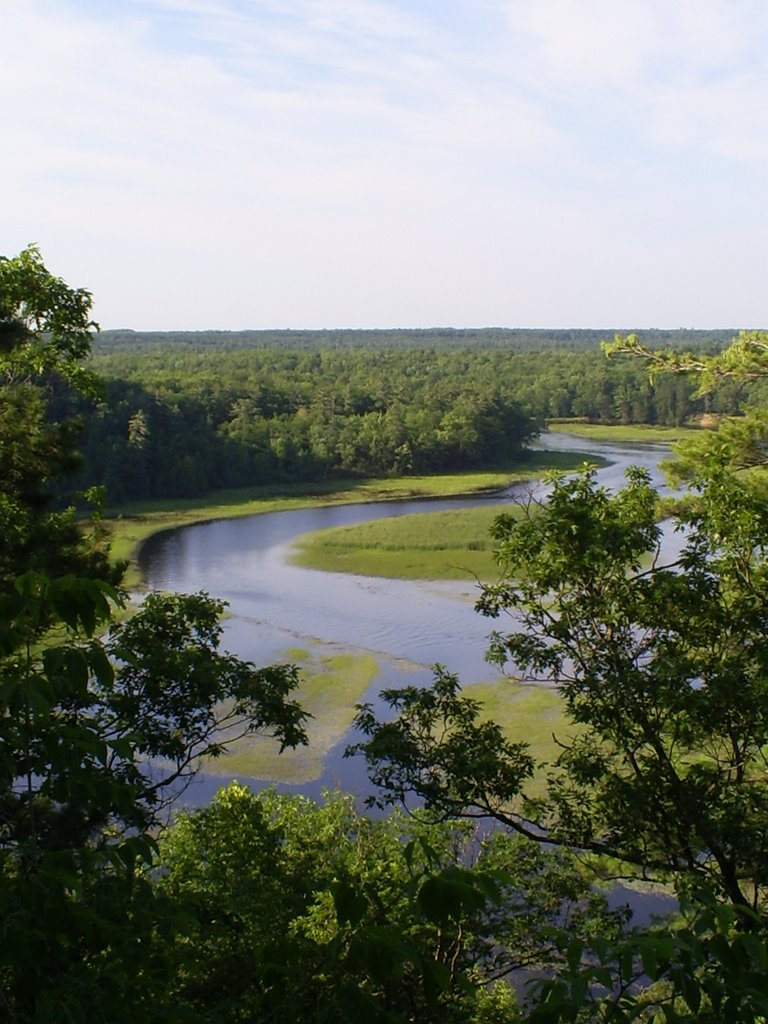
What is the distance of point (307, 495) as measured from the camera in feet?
179

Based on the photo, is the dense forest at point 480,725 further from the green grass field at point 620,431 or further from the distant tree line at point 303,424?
the green grass field at point 620,431

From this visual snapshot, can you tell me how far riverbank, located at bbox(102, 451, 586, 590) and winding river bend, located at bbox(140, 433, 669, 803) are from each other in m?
2.21

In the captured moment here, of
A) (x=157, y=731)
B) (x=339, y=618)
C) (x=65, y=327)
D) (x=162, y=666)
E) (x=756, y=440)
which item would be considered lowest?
(x=339, y=618)

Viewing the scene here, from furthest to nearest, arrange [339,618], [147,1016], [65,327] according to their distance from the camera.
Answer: [339,618] < [65,327] < [147,1016]

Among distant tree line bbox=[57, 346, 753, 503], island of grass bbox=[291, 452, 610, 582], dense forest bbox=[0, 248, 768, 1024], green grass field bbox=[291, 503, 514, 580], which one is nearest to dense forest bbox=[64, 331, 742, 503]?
distant tree line bbox=[57, 346, 753, 503]

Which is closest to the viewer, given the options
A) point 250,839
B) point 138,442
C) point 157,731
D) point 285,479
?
point 157,731

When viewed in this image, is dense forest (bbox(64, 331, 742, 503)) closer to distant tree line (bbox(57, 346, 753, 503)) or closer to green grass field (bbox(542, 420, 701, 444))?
distant tree line (bbox(57, 346, 753, 503))

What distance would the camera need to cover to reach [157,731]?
7047mm

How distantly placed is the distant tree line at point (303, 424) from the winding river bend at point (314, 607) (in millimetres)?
9587

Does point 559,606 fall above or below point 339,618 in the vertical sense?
above

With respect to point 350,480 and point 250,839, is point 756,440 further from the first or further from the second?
point 350,480

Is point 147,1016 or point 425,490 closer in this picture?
point 147,1016

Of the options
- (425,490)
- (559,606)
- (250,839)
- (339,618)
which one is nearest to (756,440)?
(559,606)

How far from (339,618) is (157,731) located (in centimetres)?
1999
